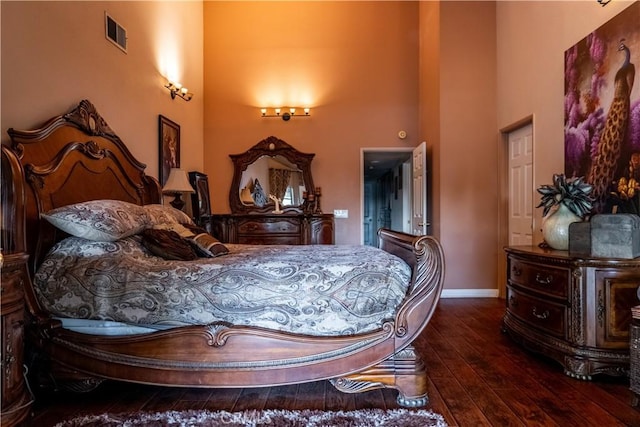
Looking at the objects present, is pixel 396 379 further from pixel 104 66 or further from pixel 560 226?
pixel 104 66

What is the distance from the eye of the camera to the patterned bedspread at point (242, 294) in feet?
6.38

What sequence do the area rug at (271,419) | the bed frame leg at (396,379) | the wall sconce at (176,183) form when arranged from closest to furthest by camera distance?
the area rug at (271,419) → the bed frame leg at (396,379) → the wall sconce at (176,183)

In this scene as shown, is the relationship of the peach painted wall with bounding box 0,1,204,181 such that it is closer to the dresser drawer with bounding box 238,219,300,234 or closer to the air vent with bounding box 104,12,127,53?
the air vent with bounding box 104,12,127,53

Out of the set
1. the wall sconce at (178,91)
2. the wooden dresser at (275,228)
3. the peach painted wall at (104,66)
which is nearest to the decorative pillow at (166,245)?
the peach painted wall at (104,66)

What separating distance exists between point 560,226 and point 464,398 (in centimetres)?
154

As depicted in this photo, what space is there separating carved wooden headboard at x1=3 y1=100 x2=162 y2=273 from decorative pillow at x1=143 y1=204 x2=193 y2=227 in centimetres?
37

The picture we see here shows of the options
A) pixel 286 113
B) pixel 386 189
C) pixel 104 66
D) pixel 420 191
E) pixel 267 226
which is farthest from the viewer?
pixel 386 189

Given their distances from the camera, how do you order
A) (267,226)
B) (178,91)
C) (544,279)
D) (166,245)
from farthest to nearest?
(267,226), (178,91), (544,279), (166,245)

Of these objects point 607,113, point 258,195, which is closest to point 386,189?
point 258,195

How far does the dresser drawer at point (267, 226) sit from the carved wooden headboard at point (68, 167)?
5.90 ft

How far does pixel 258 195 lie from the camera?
217 inches

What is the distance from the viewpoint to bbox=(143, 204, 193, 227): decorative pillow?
274 centimetres

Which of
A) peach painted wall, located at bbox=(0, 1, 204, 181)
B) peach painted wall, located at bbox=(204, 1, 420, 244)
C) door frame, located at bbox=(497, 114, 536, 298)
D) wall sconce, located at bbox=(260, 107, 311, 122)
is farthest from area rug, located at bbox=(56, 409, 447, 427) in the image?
wall sconce, located at bbox=(260, 107, 311, 122)

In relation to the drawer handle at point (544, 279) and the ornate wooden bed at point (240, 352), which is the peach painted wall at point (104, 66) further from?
the drawer handle at point (544, 279)
